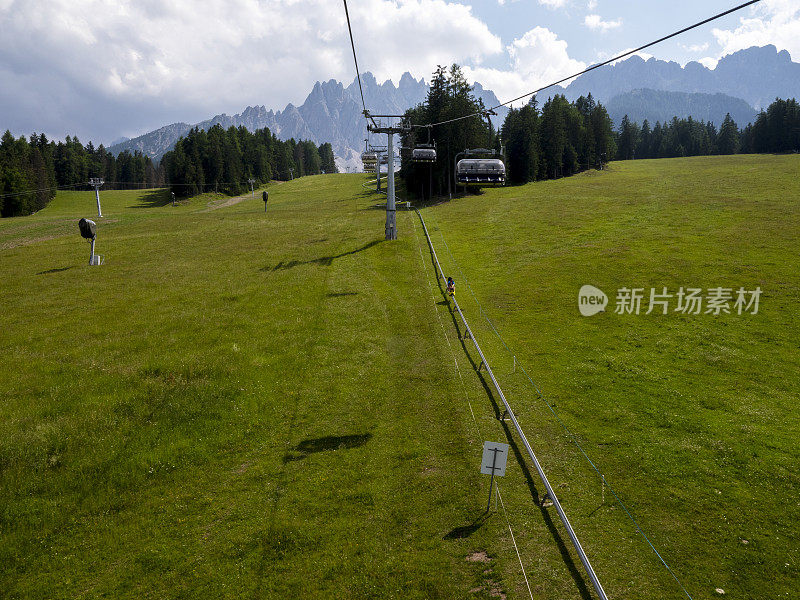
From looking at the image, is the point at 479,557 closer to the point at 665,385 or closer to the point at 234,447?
the point at 234,447

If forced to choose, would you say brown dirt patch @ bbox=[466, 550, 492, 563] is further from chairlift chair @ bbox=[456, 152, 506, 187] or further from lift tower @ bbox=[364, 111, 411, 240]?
lift tower @ bbox=[364, 111, 411, 240]

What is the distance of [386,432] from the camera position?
63.6ft

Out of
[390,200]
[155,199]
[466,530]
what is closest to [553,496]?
[466,530]

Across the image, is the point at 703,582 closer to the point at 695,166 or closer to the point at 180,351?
the point at 180,351

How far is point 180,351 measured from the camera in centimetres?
2672

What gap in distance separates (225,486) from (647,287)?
115 feet

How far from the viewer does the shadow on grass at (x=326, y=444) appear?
1802 cm

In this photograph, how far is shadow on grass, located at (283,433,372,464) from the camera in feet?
59.1

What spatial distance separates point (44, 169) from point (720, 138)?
23769 cm

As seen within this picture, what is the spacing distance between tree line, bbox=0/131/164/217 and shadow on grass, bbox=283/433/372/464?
132398 mm

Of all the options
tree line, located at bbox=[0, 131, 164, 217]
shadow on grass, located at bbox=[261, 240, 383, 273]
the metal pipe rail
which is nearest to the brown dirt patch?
the metal pipe rail

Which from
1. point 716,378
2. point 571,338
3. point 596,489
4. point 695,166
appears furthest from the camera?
point 695,166

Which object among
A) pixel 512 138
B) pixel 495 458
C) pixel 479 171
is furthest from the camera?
pixel 512 138

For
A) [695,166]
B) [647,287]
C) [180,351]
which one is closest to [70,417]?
[180,351]
